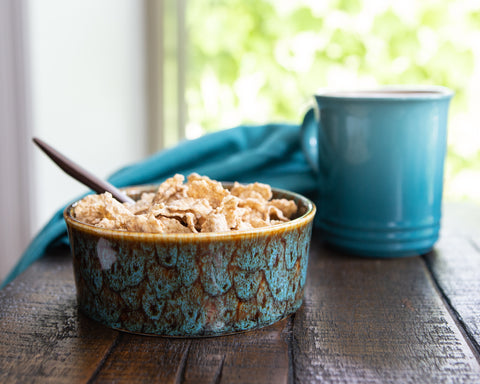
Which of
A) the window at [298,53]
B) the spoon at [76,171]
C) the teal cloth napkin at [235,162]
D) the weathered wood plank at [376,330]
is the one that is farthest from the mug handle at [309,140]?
the window at [298,53]

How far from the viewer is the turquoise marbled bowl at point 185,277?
0.50 meters

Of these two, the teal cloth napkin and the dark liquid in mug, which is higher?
the dark liquid in mug

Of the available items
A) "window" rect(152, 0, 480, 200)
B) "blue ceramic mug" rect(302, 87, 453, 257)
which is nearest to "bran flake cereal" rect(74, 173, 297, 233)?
"blue ceramic mug" rect(302, 87, 453, 257)

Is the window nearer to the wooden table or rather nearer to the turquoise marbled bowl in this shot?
the wooden table

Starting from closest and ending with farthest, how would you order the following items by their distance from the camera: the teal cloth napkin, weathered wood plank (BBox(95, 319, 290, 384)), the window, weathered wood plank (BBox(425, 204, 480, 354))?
weathered wood plank (BBox(95, 319, 290, 384)), weathered wood plank (BBox(425, 204, 480, 354)), the teal cloth napkin, the window

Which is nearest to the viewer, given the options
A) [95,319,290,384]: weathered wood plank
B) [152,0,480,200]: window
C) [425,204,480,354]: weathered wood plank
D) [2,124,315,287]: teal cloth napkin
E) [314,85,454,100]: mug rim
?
[95,319,290,384]: weathered wood plank

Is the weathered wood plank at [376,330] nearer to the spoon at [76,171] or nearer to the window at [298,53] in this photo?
the spoon at [76,171]

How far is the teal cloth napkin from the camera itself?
0.90 metres

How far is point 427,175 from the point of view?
0.76 metres

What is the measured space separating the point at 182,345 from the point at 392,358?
0.18 meters

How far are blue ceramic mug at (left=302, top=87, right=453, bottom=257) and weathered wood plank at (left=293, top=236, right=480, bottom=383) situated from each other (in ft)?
0.14

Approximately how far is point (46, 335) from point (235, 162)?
46 cm

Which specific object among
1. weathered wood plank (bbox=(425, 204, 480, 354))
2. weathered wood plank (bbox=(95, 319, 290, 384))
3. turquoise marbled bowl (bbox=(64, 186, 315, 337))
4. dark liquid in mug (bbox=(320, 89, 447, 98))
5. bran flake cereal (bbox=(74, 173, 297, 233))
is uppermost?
dark liquid in mug (bbox=(320, 89, 447, 98))

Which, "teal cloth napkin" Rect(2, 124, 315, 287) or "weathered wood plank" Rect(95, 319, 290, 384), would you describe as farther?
"teal cloth napkin" Rect(2, 124, 315, 287)
